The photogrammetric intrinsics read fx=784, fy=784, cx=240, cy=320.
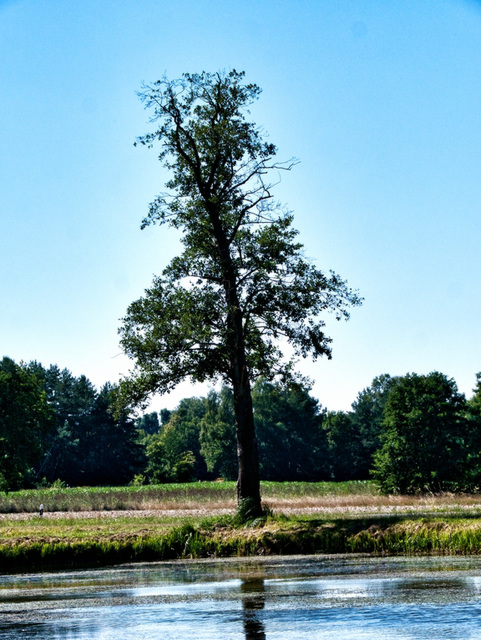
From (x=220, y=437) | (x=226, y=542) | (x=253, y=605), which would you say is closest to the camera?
(x=253, y=605)

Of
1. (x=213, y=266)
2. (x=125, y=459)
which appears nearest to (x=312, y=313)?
(x=213, y=266)

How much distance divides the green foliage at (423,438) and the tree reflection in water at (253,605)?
48.3 metres

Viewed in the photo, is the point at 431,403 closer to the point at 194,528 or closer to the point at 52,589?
the point at 194,528

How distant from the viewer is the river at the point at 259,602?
10.5 m

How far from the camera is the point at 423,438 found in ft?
217

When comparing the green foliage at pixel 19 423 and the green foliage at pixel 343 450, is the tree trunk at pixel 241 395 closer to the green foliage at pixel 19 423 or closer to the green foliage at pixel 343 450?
the green foliage at pixel 19 423

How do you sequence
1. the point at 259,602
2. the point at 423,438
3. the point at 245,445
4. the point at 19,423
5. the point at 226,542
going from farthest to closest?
the point at 19,423, the point at 423,438, the point at 245,445, the point at 226,542, the point at 259,602

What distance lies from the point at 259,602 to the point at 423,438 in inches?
2178

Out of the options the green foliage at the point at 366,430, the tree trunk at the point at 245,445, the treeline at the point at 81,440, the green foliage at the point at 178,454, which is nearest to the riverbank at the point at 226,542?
the tree trunk at the point at 245,445

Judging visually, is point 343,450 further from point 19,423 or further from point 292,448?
point 19,423

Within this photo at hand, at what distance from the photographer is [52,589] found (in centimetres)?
1673

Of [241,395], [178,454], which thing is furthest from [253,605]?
[178,454]

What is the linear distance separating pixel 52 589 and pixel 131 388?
45.9 ft

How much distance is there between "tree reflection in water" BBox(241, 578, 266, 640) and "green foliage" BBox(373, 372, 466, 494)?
4833cm
